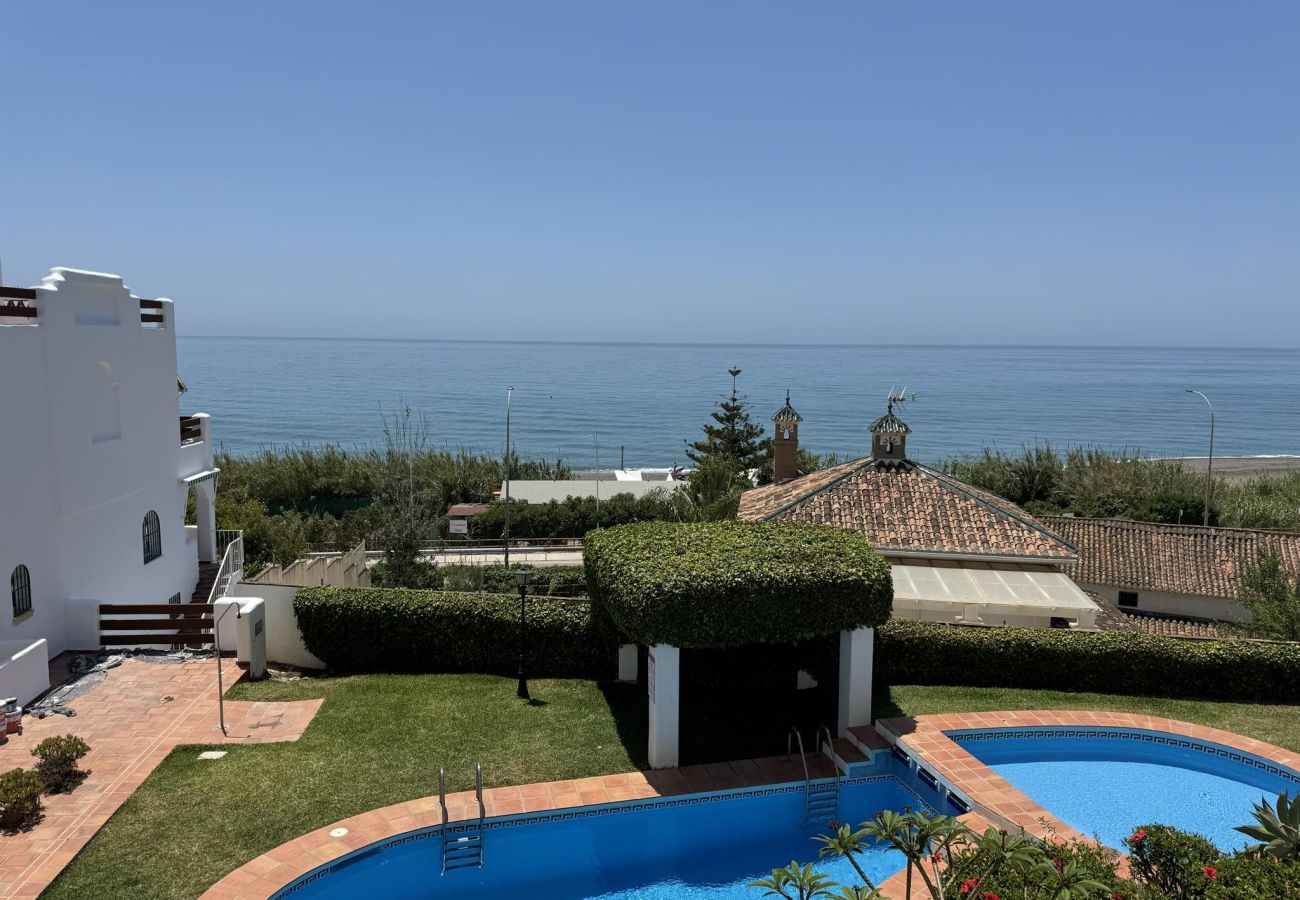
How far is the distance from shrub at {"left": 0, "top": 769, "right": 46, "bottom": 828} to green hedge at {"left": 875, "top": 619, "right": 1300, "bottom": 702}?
12.4m

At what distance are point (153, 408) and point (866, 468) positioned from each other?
649 inches

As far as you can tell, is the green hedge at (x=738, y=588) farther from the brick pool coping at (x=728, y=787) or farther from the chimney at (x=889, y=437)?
the chimney at (x=889, y=437)

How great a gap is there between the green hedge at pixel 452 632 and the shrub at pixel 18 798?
574 cm

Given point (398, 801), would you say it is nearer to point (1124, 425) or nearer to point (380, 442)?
point (380, 442)

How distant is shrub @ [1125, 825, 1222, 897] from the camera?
714 cm

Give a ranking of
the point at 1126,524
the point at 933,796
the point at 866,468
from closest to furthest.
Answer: the point at 933,796
the point at 866,468
the point at 1126,524

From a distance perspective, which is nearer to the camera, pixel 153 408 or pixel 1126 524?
pixel 153 408

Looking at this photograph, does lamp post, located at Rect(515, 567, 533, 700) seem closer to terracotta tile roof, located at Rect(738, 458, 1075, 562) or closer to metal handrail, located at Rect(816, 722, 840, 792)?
metal handrail, located at Rect(816, 722, 840, 792)

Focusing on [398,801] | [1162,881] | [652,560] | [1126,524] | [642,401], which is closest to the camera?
[1162,881]

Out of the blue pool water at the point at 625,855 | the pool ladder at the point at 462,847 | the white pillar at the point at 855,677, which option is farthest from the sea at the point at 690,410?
the pool ladder at the point at 462,847

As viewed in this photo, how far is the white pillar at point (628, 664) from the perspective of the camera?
49.9 feet

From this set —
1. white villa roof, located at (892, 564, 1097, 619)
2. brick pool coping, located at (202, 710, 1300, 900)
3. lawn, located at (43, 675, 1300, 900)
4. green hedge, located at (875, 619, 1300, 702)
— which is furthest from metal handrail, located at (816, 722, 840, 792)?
white villa roof, located at (892, 564, 1097, 619)

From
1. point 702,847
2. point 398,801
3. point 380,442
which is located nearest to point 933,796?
point 702,847

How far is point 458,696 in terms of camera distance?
46.9ft
